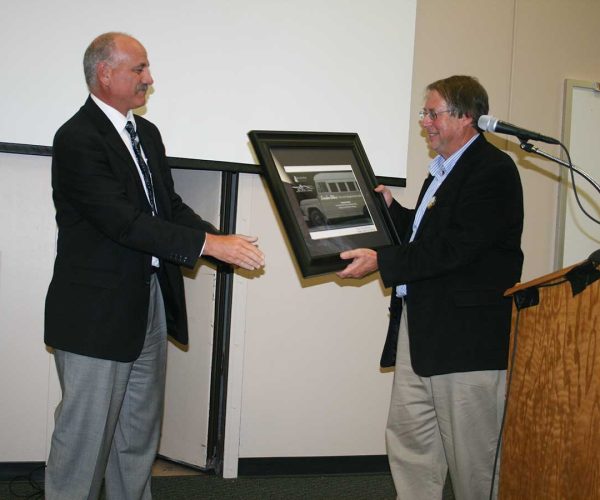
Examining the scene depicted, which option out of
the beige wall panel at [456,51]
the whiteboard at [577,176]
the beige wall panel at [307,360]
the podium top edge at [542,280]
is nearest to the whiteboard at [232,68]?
the beige wall panel at [456,51]

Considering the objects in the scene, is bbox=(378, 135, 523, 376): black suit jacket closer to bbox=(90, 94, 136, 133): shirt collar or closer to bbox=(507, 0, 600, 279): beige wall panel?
bbox=(90, 94, 136, 133): shirt collar

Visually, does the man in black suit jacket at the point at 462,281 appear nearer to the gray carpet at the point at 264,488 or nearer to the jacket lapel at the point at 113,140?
the jacket lapel at the point at 113,140

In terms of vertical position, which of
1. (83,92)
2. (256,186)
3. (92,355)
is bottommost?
(92,355)

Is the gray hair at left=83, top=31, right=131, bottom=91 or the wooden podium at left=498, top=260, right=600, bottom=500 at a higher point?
the gray hair at left=83, top=31, right=131, bottom=91

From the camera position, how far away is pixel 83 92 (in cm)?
329

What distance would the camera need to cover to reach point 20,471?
3473 mm

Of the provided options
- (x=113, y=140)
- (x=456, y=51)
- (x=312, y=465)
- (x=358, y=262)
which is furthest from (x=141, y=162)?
(x=456, y=51)

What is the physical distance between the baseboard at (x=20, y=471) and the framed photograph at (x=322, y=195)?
1.86 m

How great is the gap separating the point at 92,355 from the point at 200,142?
1.38m

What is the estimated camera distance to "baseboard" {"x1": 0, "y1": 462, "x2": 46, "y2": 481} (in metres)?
3.46

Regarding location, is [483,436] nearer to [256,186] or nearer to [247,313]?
[247,313]

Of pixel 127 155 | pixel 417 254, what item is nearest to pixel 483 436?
pixel 417 254

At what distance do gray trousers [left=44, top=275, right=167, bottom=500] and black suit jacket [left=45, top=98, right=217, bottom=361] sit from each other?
10 centimetres

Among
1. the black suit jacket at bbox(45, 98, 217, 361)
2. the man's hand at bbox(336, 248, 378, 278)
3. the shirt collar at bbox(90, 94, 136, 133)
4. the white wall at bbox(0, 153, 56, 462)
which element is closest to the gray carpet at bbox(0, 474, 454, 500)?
the white wall at bbox(0, 153, 56, 462)
